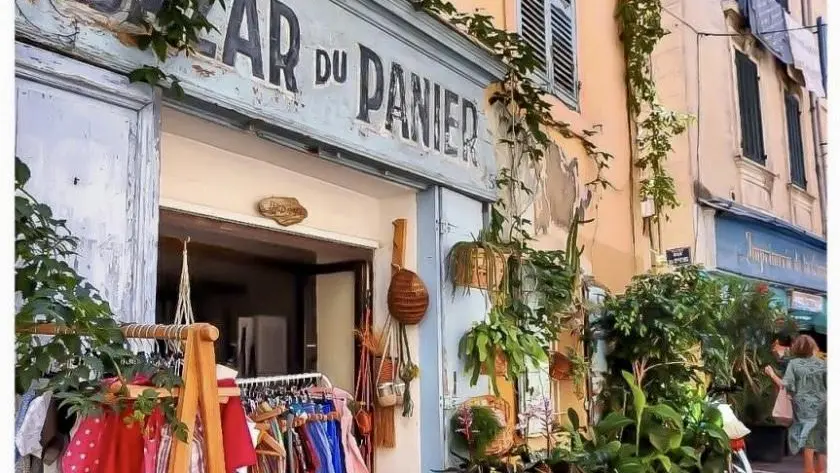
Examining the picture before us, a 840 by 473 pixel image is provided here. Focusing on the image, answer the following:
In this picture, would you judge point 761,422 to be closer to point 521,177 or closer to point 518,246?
point 518,246

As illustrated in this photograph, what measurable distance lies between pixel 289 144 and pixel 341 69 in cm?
45

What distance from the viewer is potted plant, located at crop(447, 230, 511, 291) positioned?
13.4 ft

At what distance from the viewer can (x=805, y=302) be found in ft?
13.6

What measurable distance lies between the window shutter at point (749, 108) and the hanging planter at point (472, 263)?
A: 7.96ft

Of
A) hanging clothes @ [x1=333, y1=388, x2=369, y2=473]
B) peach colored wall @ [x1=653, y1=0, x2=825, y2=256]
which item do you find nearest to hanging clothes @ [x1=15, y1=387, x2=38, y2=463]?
hanging clothes @ [x1=333, y1=388, x2=369, y2=473]

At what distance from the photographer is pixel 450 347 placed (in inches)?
160

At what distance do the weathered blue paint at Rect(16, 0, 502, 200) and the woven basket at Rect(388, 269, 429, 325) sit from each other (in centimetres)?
53

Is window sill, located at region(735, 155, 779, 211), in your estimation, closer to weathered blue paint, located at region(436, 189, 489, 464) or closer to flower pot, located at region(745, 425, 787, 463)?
flower pot, located at region(745, 425, 787, 463)

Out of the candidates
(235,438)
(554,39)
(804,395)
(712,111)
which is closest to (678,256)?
(712,111)

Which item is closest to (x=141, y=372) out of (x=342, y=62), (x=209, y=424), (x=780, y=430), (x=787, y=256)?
(x=209, y=424)

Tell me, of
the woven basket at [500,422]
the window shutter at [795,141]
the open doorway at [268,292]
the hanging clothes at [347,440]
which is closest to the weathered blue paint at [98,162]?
the open doorway at [268,292]

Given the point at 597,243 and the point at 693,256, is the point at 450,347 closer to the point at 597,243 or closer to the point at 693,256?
the point at 597,243

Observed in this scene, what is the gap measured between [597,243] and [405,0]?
2861 millimetres
